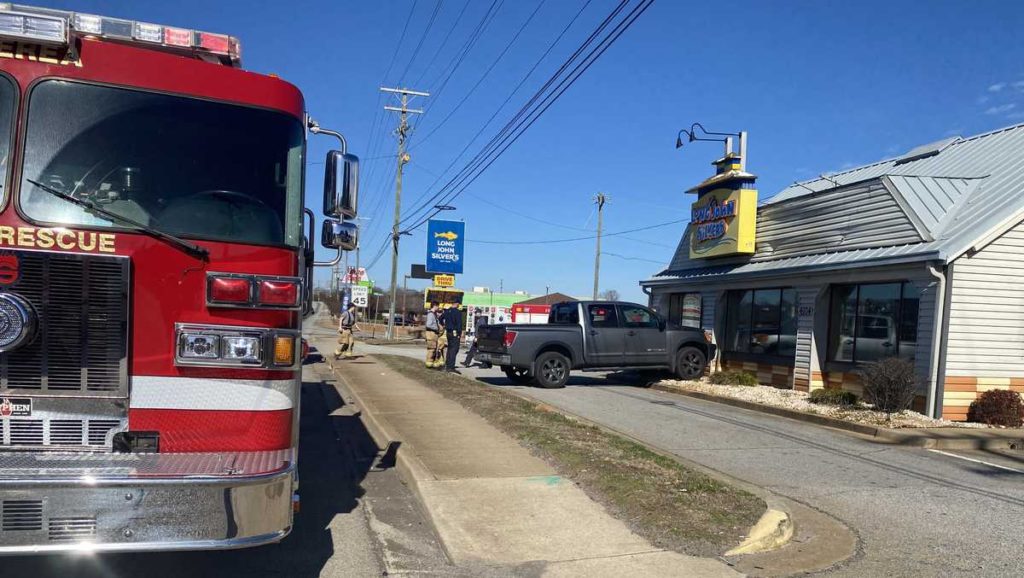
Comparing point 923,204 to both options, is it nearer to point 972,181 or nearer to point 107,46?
point 972,181

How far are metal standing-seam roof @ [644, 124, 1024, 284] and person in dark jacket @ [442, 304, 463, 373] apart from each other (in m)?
6.56

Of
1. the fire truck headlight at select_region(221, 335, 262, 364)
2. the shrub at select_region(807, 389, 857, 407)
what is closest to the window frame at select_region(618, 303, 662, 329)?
the shrub at select_region(807, 389, 857, 407)

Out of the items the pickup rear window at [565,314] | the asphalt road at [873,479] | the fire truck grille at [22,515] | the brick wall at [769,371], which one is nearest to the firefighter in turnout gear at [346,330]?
the pickup rear window at [565,314]

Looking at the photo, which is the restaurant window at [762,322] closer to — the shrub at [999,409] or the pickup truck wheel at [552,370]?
the shrub at [999,409]

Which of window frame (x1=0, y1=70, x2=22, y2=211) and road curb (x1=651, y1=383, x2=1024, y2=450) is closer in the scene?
window frame (x1=0, y1=70, x2=22, y2=211)

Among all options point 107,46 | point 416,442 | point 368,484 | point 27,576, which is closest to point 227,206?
point 107,46

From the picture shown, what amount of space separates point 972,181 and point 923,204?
1226mm

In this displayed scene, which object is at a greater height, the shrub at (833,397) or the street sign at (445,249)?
the street sign at (445,249)

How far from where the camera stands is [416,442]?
27.2 ft

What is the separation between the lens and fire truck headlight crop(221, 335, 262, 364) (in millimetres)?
3750

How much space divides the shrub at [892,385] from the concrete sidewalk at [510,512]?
6720mm

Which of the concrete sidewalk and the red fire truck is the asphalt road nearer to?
the concrete sidewalk

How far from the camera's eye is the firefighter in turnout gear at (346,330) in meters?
20.9

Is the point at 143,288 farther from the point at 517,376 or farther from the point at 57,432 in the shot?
the point at 517,376
